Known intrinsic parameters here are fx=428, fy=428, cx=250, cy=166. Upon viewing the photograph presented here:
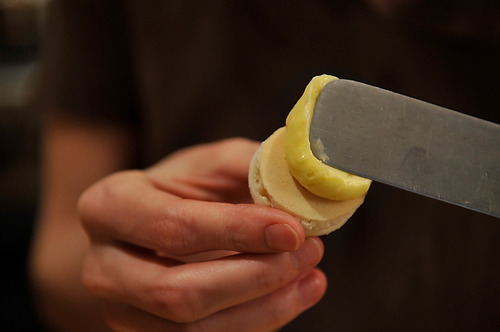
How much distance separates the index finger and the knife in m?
0.10

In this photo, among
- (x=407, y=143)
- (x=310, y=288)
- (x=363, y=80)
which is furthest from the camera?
(x=363, y=80)

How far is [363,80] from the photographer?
81 centimetres

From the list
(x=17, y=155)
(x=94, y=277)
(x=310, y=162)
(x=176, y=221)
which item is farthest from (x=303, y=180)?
(x=17, y=155)

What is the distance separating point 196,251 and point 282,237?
0.13m

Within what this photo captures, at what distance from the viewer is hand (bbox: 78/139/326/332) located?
499 mm

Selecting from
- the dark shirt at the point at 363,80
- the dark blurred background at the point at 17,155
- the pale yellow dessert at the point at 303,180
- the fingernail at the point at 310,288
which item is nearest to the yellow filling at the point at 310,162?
the pale yellow dessert at the point at 303,180

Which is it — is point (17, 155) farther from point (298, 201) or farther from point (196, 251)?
point (298, 201)

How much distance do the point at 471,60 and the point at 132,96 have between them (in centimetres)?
79

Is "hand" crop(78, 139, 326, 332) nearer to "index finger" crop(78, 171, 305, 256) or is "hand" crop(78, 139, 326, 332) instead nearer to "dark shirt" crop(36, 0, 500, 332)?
"index finger" crop(78, 171, 305, 256)

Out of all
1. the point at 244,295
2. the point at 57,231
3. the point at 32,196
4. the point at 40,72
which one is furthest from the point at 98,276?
the point at 32,196

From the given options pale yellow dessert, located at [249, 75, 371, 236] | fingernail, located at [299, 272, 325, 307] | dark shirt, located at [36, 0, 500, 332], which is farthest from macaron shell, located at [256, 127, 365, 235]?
dark shirt, located at [36, 0, 500, 332]

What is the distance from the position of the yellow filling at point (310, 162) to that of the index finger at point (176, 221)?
50 mm

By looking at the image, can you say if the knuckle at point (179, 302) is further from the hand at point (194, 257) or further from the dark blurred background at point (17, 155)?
the dark blurred background at point (17, 155)

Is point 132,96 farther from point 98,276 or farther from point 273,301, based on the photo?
point 273,301
